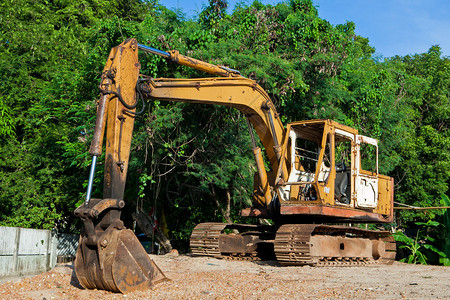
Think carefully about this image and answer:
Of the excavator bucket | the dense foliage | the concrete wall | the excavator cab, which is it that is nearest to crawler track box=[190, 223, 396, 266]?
the excavator cab

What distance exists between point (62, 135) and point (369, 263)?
11.9 metres

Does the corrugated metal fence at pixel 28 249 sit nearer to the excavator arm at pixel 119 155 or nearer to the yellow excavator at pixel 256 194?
the yellow excavator at pixel 256 194

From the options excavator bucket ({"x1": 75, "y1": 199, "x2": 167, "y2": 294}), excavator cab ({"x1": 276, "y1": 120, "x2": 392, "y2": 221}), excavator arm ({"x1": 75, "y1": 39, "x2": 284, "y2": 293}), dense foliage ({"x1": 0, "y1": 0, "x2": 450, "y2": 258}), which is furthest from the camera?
dense foliage ({"x1": 0, "y1": 0, "x2": 450, "y2": 258})

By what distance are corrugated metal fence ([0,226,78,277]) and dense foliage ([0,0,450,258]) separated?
1.54 meters

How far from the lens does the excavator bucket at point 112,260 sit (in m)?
6.65

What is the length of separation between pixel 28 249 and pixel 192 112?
6573 mm

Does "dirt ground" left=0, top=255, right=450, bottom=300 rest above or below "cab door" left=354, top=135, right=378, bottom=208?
below

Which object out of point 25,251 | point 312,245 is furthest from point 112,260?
point 25,251

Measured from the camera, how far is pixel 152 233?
57.6 feet

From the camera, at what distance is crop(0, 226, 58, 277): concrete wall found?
45.3 feet

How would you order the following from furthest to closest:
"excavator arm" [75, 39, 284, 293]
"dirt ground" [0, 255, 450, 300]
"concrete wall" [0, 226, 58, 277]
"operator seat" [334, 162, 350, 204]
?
"concrete wall" [0, 226, 58, 277]
"operator seat" [334, 162, 350, 204]
"excavator arm" [75, 39, 284, 293]
"dirt ground" [0, 255, 450, 300]

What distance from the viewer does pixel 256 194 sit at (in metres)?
12.6

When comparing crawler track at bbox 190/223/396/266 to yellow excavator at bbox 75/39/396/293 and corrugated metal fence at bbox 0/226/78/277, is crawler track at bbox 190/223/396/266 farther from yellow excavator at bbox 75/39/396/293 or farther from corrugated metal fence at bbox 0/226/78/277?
corrugated metal fence at bbox 0/226/78/277

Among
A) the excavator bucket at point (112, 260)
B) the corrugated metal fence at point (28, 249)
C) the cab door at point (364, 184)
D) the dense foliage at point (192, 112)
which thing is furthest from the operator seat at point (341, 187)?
the corrugated metal fence at point (28, 249)
